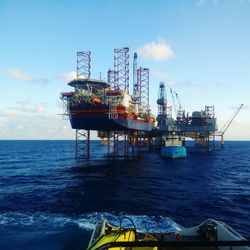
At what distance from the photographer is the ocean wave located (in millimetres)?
23438

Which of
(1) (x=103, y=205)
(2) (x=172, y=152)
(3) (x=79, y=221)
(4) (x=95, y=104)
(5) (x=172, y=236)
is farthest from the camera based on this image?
(2) (x=172, y=152)

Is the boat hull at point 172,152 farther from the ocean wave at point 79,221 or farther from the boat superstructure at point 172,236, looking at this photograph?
the boat superstructure at point 172,236

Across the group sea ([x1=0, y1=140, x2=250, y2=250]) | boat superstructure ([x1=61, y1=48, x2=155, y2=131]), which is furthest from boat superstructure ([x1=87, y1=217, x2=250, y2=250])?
boat superstructure ([x1=61, y1=48, x2=155, y2=131])

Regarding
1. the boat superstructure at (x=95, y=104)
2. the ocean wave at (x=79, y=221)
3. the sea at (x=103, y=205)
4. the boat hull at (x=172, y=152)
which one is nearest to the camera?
the sea at (x=103, y=205)

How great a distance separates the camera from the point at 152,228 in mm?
23359

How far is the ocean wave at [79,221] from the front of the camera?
923 inches

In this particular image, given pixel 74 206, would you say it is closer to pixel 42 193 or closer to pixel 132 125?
pixel 42 193

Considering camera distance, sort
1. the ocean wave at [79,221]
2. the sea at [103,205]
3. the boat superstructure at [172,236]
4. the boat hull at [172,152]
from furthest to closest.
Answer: the boat hull at [172,152]
the ocean wave at [79,221]
the sea at [103,205]
the boat superstructure at [172,236]

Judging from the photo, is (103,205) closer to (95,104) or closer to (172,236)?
(172,236)

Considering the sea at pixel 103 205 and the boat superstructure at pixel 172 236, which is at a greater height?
the boat superstructure at pixel 172 236

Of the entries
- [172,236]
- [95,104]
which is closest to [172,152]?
[95,104]

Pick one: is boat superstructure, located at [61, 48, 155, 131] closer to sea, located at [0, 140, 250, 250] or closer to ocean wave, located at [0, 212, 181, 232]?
sea, located at [0, 140, 250, 250]

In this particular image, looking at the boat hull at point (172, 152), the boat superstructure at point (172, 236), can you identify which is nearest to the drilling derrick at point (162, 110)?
the boat hull at point (172, 152)

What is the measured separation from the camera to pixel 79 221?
968 inches
